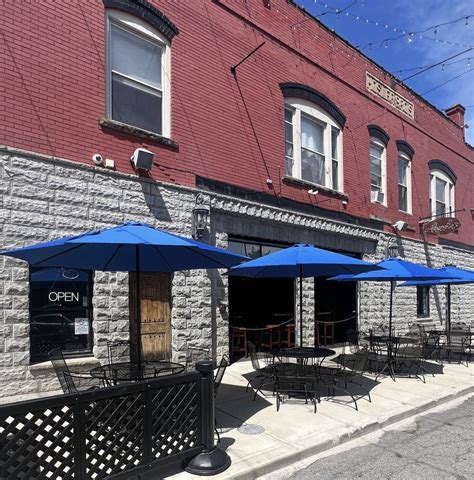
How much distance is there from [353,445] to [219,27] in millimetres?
8735

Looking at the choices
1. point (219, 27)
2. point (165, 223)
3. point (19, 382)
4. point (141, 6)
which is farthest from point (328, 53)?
point (19, 382)

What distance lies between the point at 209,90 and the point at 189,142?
1383 mm

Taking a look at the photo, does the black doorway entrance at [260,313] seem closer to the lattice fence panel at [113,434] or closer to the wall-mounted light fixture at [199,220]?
the wall-mounted light fixture at [199,220]

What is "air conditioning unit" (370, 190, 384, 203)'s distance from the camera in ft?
45.6

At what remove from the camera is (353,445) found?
5203mm

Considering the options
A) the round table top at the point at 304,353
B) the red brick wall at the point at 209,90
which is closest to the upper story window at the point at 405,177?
the red brick wall at the point at 209,90

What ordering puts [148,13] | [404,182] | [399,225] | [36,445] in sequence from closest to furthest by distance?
[36,445] → [148,13] → [399,225] → [404,182]

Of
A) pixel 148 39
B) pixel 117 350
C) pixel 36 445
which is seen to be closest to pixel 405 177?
pixel 148 39

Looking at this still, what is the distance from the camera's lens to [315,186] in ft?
38.1

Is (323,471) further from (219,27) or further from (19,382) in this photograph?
(219,27)

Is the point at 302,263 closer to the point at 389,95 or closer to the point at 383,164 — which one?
the point at 383,164

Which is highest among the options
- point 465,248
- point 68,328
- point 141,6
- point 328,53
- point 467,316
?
point 328,53

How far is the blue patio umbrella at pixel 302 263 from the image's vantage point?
21.0ft

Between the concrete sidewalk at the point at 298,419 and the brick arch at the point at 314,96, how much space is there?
23.8ft
